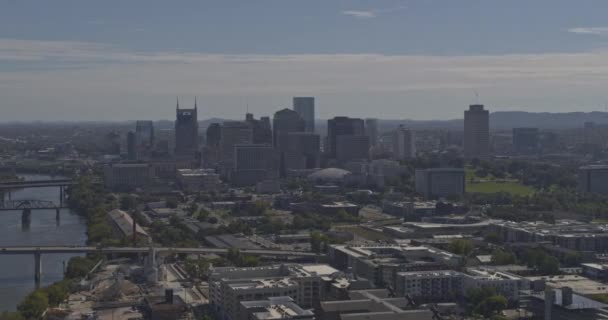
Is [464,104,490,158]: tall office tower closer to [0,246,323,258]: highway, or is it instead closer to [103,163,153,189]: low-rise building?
[103,163,153,189]: low-rise building

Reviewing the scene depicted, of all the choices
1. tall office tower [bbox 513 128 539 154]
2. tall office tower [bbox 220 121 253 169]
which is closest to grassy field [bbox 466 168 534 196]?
tall office tower [bbox 220 121 253 169]

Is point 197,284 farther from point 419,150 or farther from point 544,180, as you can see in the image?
point 419,150

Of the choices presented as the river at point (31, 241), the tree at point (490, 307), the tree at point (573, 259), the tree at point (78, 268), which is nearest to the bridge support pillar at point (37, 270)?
the river at point (31, 241)

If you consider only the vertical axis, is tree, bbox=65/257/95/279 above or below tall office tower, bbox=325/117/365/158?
below

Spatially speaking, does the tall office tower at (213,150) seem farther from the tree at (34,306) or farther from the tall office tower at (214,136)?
the tree at (34,306)

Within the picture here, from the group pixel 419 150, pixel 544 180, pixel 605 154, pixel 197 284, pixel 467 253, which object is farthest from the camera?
pixel 419 150

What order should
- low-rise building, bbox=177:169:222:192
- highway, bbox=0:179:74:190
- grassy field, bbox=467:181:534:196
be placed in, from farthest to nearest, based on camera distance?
1. low-rise building, bbox=177:169:222:192
2. highway, bbox=0:179:74:190
3. grassy field, bbox=467:181:534:196

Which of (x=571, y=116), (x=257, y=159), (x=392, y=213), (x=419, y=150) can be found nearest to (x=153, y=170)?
(x=257, y=159)
